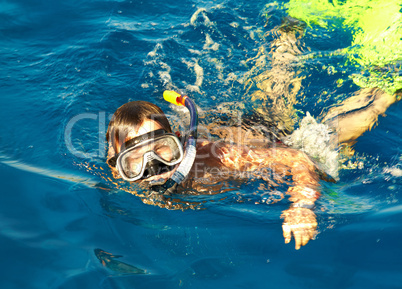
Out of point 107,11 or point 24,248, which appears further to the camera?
point 107,11

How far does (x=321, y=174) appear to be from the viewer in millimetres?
3227

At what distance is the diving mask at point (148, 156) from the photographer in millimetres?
2789

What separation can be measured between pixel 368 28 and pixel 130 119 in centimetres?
337

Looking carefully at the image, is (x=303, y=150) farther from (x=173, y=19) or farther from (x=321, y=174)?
(x=173, y=19)

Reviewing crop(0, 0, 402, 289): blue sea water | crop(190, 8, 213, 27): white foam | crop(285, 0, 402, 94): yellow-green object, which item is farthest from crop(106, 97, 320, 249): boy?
crop(190, 8, 213, 27): white foam

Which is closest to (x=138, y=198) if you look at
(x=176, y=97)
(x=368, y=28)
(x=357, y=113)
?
(x=176, y=97)

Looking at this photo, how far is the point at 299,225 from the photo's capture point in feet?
8.05

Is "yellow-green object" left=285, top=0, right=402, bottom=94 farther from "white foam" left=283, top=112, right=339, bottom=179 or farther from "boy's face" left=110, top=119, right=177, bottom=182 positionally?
"boy's face" left=110, top=119, right=177, bottom=182

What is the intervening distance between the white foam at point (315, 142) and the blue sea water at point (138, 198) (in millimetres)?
211

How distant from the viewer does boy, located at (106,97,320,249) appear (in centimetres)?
265

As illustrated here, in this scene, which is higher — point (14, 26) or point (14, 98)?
point (14, 26)

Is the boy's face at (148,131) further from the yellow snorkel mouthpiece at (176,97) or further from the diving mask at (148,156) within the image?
the yellow snorkel mouthpiece at (176,97)

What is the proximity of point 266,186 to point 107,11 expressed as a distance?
13.6ft

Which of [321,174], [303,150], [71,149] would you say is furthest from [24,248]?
[303,150]
